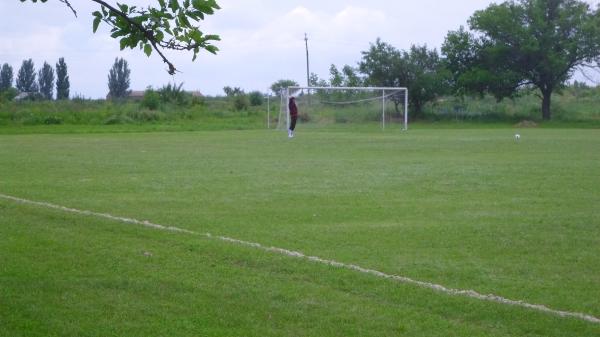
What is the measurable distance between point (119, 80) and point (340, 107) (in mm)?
40112

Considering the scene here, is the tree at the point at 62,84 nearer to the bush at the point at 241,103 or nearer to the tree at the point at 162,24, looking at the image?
the bush at the point at 241,103

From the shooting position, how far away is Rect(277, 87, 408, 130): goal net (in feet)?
163

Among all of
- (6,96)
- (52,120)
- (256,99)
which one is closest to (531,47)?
(256,99)

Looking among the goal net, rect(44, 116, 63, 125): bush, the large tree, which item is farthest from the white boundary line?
the large tree

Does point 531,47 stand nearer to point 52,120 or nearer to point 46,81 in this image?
point 52,120

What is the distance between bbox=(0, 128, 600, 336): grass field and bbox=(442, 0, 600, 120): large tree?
4501cm

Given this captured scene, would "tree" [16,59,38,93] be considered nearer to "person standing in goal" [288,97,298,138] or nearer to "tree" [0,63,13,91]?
"tree" [0,63,13,91]

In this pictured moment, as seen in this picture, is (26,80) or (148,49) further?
(26,80)

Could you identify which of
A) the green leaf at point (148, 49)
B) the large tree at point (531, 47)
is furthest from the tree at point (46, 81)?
the green leaf at point (148, 49)

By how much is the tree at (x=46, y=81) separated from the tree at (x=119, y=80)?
5834 millimetres

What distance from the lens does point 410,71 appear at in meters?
62.1

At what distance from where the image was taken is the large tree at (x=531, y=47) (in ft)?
200

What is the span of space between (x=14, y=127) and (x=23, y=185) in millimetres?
34596

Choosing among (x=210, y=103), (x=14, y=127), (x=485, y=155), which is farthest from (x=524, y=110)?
(x=485, y=155)
